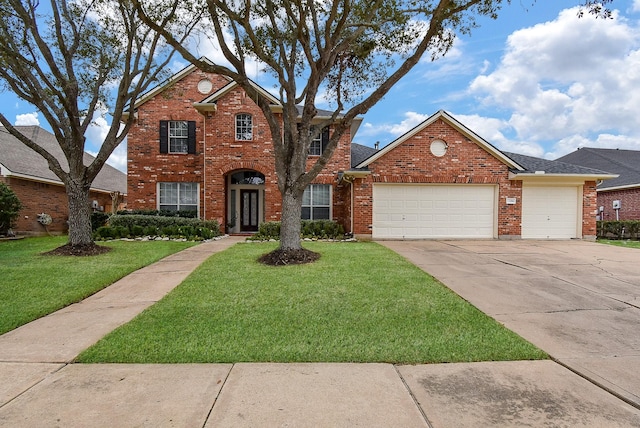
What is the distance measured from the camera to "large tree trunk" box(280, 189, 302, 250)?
802 centimetres

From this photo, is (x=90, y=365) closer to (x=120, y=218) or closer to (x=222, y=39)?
(x=222, y=39)

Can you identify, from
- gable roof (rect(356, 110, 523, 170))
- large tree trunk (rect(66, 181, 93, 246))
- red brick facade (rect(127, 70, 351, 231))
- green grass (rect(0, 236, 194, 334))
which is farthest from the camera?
red brick facade (rect(127, 70, 351, 231))

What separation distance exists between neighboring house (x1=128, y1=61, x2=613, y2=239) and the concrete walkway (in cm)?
968

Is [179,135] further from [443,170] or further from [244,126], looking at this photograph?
[443,170]

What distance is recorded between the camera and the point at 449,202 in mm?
13102

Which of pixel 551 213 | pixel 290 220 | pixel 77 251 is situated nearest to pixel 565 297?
pixel 290 220

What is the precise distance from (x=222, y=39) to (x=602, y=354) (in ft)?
28.6

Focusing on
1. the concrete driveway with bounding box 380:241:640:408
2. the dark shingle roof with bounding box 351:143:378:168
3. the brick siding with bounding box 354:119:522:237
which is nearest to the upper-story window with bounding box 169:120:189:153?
the dark shingle roof with bounding box 351:143:378:168

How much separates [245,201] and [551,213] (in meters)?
13.1

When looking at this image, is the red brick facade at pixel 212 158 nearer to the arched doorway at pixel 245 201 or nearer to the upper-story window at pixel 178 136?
the upper-story window at pixel 178 136

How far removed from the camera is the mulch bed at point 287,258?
766 centimetres

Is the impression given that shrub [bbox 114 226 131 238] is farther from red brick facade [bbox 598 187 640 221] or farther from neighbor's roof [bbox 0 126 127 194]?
red brick facade [bbox 598 187 640 221]

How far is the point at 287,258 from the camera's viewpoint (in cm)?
778

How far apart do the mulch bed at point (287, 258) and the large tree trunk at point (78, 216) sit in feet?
17.5
